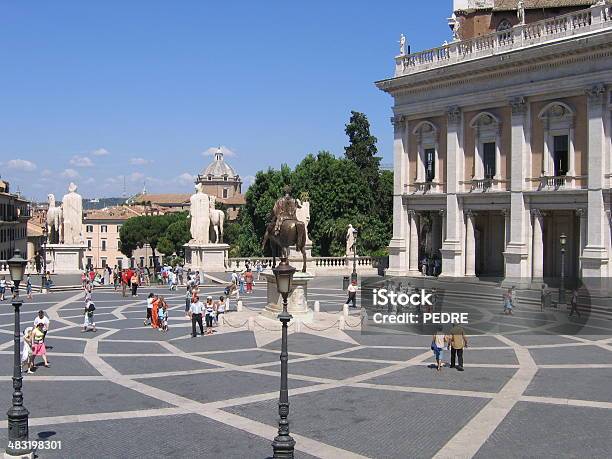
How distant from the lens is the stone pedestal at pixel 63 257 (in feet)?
160

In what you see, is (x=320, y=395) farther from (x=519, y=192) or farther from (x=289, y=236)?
(x=519, y=192)

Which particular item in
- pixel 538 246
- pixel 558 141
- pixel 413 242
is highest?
pixel 558 141

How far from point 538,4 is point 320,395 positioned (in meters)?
35.3

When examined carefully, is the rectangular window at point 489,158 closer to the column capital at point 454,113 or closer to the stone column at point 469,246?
the column capital at point 454,113

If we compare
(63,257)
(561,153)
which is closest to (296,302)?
(561,153)

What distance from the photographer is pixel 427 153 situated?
4831 centimetres

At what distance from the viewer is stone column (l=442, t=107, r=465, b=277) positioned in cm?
4531

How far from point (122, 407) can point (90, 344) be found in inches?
353

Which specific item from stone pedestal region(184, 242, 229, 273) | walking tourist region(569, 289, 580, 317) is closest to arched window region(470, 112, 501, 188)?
walking tourist region(569, 289, 580, 317)

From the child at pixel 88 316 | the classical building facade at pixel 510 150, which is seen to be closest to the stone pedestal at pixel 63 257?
the classical building facade at pixel 510 150

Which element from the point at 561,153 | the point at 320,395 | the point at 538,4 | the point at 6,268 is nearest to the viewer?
the point at 320,395

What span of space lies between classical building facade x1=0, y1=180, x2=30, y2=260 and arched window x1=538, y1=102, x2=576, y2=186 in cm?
6128

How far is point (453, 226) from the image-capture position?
45.6m

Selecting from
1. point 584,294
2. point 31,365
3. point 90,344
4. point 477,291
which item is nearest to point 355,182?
point 477,291
